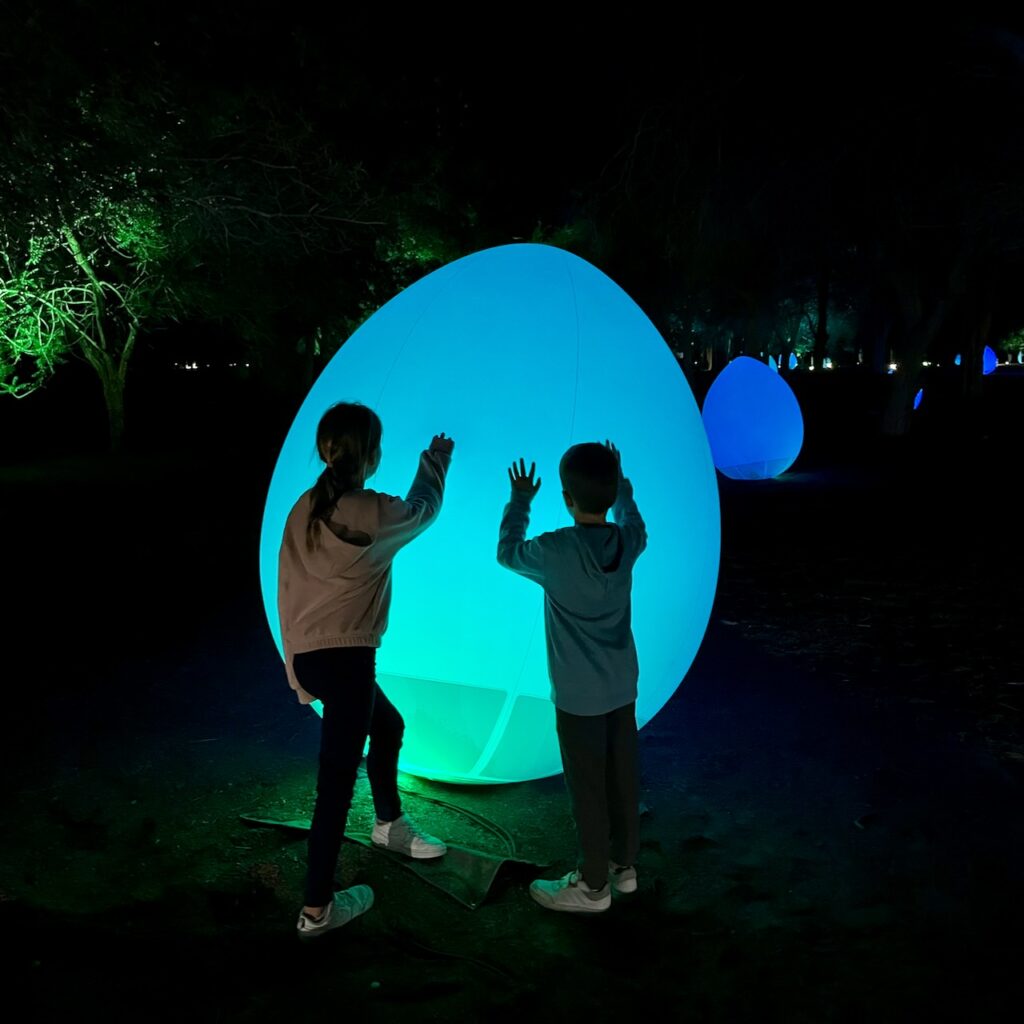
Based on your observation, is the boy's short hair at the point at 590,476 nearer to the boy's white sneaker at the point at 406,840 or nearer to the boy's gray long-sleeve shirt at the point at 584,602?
the boy's gray long-sleeve shirt at the point at 584,602

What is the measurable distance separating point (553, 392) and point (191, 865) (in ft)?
7.87

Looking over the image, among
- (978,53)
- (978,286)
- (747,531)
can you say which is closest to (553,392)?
(747,531)

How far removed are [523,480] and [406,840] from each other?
157 cm

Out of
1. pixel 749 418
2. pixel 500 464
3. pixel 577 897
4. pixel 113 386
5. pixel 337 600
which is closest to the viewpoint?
pixel 337 600

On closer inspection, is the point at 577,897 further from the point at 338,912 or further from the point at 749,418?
the point at 749,418

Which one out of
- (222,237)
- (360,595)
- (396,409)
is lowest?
(360,595)

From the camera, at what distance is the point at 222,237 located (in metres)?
12.4

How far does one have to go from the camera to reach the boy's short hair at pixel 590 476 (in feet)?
11.4

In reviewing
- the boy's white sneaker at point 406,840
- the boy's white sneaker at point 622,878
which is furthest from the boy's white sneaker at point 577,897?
the boy's white sneaker at point 406,840

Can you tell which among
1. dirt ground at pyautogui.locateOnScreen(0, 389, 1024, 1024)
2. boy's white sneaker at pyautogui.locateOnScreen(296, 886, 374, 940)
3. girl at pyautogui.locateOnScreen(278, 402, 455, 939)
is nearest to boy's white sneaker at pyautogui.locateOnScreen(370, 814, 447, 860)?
dirt ground at pyautogui.locateOnScreen(0, 389, 1024, 1024)

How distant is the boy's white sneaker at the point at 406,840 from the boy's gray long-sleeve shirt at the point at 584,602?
3.06 feet

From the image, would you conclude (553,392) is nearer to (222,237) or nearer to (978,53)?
(222,237)

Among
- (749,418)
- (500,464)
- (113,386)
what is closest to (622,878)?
(500,464)

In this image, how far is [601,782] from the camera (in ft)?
11.6
